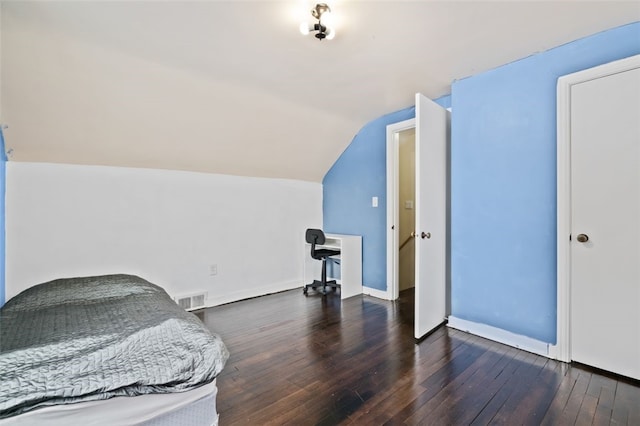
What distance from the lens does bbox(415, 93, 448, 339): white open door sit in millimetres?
2533

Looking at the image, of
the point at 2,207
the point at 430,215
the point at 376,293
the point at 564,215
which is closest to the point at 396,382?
the point at 430,215

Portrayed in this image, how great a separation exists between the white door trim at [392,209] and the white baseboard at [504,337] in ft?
2.92

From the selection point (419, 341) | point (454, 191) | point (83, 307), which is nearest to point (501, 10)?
point (454, 191)

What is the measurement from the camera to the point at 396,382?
1.89 meters

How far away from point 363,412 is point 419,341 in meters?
1.05

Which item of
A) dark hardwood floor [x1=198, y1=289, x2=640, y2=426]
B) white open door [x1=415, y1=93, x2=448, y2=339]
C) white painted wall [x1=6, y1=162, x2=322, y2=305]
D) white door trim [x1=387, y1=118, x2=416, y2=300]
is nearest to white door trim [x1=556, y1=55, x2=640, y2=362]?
dark hardwood floor [x1=198, y1=289, x2=640, y2=426]

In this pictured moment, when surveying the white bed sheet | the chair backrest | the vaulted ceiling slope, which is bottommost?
the white bed sheet

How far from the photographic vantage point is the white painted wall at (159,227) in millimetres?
2488

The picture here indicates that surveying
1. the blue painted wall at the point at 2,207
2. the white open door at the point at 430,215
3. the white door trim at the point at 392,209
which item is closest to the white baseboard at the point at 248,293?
the white door trim at the point at 392,209

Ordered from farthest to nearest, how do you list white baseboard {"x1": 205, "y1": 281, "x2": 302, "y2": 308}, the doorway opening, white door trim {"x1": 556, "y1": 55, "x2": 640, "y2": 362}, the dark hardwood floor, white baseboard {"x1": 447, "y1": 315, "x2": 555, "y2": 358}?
the doorway opening, white baseboard {"x1": 205, "y1": 281, "x2": 302, "y2": 308}, white baseboard {"x1": 447, "y1": 315, "x2": 555, "y2": 358}, white door trim {"x1": 556, "y1": 55, "x2": 640, "y2": 362}, the dark hardwood floor

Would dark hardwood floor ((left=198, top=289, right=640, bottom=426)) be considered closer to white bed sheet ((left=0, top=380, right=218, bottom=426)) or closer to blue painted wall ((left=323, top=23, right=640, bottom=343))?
blue painted wall ((left=323, top=23, right=640, bottom=343))

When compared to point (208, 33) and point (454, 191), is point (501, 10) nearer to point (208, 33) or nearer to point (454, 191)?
point (454, 191)

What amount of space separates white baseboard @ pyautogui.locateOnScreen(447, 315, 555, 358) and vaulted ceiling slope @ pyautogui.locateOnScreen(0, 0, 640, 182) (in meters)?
2.23

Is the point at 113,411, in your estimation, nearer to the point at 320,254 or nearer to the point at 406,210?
the point at 320,254
